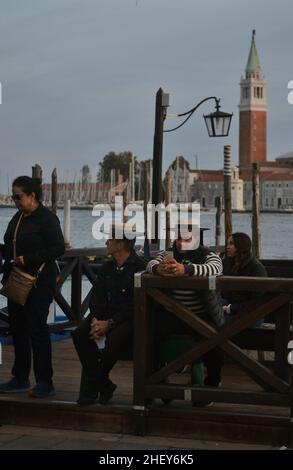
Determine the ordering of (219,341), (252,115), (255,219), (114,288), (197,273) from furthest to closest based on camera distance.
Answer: (252,115) → (255,219) → (114,288) → (197,273) → (219,341)

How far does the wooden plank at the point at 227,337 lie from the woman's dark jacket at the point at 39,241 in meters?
1.13

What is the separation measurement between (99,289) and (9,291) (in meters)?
0.72

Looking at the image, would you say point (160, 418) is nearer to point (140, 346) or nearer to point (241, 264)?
point (140, 346)

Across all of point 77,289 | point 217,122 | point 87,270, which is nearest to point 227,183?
point 217,122

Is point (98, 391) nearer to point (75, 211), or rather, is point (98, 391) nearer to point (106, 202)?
point (106, 202)

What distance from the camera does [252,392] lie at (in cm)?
589

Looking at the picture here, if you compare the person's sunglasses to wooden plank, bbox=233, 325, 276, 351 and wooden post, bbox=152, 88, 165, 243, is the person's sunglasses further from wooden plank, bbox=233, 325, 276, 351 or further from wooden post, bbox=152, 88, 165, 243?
wooden post, bbox=152, 88, 165, 243

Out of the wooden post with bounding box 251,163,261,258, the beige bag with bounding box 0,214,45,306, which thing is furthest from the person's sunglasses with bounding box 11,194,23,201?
the wooden post with bounding box 251,163,261,258

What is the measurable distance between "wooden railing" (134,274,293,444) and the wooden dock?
97 mm

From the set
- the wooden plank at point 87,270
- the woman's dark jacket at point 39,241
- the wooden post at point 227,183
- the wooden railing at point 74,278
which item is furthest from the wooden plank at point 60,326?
the wooden post at point 227,183

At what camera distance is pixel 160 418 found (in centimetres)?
611

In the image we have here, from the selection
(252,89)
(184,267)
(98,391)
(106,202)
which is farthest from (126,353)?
(252,89)

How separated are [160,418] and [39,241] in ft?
5.11

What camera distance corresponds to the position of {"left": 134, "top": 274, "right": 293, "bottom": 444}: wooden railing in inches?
227
